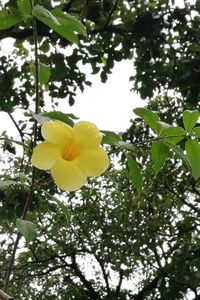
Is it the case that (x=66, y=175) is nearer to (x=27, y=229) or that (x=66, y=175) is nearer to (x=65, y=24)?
(x=27, y=229)

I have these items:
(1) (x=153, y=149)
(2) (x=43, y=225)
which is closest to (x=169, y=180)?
(2) (x=43, y=225)

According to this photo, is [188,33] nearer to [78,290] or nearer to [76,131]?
[76,131]

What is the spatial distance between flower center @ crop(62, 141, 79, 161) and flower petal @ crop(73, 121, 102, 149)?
0.04 feet

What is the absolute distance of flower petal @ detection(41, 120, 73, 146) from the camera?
0.67 meters

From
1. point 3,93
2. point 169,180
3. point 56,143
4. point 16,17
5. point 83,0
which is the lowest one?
point 56,143

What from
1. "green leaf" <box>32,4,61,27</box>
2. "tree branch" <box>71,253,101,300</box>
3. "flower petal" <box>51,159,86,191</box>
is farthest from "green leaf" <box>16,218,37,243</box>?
"tree branch" <box>71,253,101,300</box>

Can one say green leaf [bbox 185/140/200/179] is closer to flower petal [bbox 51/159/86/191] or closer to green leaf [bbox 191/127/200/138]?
green leaf [bbox 191/127/200/138]

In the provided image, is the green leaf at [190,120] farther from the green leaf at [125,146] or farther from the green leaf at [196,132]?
the green leaf at [125,146]

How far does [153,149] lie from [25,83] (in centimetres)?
284

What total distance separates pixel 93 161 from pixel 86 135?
0.14 ft

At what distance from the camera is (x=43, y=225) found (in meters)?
5.18

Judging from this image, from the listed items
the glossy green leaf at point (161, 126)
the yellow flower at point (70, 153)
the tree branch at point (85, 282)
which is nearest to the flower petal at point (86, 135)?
the yellow flower at point (70, 153)

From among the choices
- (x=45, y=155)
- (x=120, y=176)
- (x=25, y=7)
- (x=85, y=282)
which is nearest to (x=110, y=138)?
(x=45, y=155)

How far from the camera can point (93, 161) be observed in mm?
695
